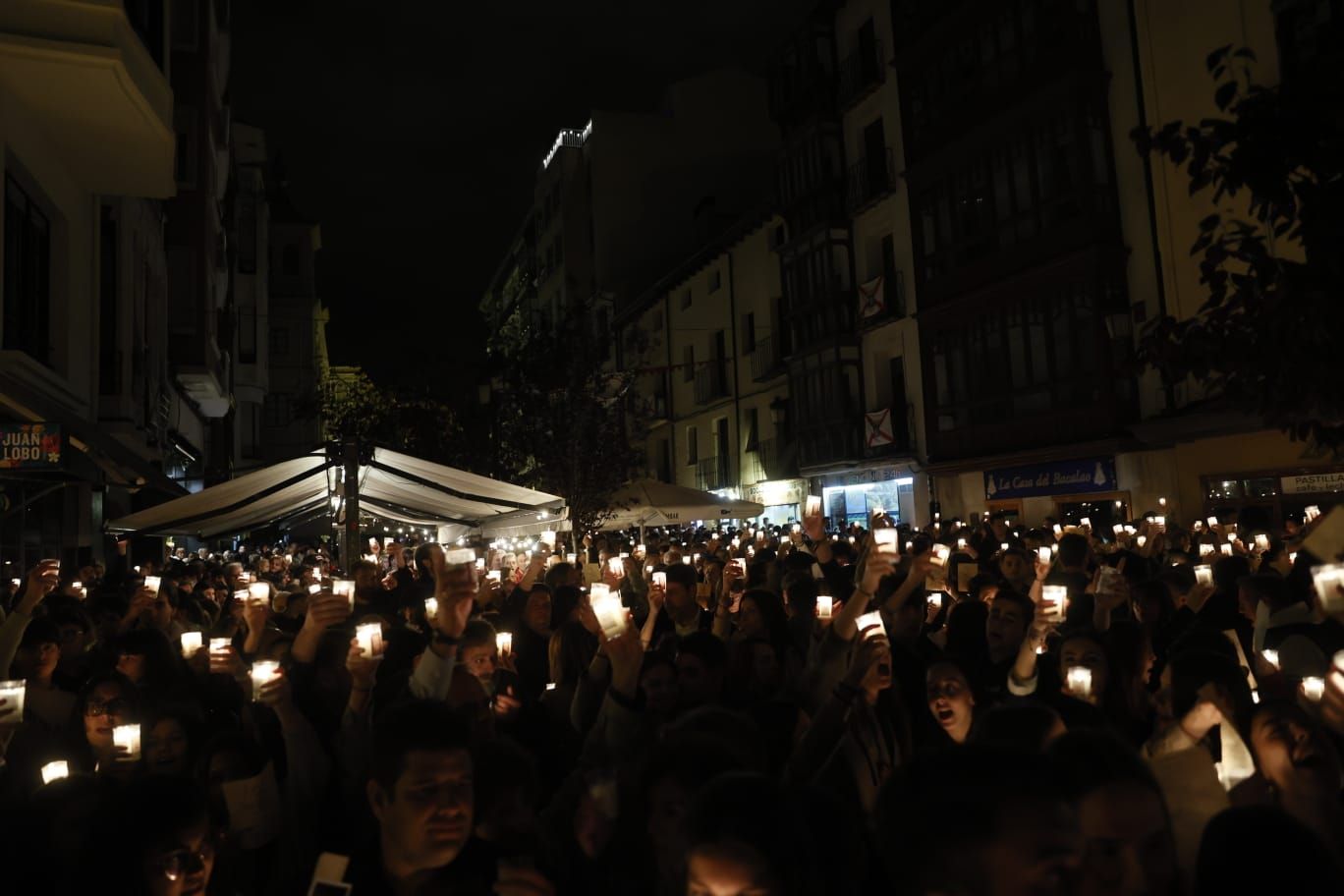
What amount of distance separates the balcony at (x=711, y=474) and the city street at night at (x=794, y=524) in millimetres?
998

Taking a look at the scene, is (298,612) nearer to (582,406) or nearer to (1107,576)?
(1107,576)

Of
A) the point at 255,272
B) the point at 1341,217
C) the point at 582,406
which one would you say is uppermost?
the point at 255,272

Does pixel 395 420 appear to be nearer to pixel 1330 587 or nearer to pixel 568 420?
pixel 568 420

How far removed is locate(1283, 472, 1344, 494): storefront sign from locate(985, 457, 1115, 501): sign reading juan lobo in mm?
4127

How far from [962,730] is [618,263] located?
51.1 meters

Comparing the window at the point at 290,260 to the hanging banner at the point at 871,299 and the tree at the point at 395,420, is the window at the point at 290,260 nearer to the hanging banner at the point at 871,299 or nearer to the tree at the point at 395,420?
the tree at the point at 395,420

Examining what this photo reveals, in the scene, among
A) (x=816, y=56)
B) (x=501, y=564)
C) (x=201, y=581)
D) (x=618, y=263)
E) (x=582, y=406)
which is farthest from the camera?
(x=618, y=263)

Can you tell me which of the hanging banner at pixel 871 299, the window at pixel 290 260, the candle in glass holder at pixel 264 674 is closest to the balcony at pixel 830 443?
the hanging banner at pixel 871 299

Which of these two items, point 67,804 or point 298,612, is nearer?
point 67,804

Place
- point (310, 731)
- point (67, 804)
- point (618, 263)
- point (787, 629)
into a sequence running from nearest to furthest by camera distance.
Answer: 1. point (67, 804)
2. point (310, 731)
3. point (787, 629)
4. point (618, 263)

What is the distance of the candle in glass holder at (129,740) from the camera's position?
465 cm

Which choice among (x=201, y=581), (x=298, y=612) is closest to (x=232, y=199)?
(x=201, y=581)

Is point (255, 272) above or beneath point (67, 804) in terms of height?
above

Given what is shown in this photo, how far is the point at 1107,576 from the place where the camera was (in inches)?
311
